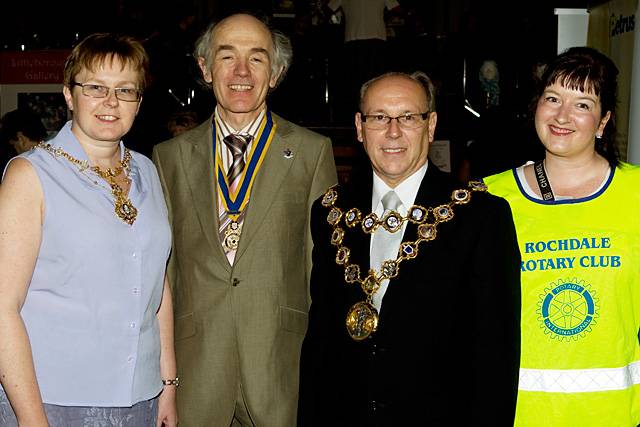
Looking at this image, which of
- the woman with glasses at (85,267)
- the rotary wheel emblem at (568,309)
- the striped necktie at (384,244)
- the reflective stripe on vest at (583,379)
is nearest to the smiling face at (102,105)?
the woman with glasses at (85,267)

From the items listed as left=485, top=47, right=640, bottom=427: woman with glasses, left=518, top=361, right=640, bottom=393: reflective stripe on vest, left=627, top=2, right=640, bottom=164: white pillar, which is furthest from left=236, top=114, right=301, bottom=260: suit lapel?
left=627, top=2, right=640, bottom=164: white pillar

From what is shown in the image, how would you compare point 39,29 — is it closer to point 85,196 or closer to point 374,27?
point 374,27

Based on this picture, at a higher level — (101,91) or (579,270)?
(101,91)

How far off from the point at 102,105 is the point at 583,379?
1.81 metres

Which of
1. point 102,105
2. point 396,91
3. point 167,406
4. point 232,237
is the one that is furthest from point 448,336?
point 102,105

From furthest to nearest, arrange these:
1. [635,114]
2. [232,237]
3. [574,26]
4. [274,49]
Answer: [574,26] → [635,114] → [274,49] → [232,237]

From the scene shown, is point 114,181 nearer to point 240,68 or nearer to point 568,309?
point 240,68

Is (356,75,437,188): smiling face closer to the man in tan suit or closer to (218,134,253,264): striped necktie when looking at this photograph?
the man in tan suit

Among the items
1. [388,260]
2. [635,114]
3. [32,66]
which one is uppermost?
[32,66]

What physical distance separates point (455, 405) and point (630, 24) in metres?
3.15

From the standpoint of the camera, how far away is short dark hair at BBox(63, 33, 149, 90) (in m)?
2.69

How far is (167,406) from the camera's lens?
10.1ft

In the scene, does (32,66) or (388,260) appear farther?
(32,66)

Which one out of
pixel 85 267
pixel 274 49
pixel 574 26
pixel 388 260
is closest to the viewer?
pixel 85 267
